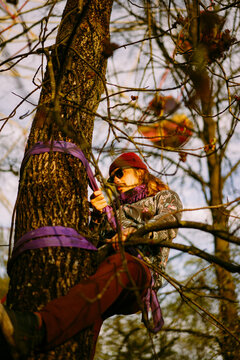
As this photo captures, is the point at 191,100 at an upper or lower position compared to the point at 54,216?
upper

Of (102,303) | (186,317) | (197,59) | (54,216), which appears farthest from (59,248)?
(186,317)

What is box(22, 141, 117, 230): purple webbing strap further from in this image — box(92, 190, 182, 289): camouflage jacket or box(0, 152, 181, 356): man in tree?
box(92, 190, 182, 289): camouflage jacket

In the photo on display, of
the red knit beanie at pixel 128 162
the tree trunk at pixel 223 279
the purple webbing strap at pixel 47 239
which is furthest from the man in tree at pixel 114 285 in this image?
the tree trunk at pixel 223 279

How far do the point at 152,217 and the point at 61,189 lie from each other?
577 millimetres

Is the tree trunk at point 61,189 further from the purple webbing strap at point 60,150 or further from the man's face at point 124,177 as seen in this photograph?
Result: the man's face at point 124,177

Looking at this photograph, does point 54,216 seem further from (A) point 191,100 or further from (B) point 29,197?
(A) point 191,100

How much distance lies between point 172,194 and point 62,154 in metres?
0.67

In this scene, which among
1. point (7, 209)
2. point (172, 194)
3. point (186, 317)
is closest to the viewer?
point (172, 194)

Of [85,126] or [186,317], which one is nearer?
[85,126]

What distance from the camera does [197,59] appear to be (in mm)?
1870

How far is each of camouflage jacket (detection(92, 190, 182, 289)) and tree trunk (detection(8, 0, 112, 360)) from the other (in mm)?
355

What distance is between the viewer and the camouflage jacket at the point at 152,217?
2025 millimetres

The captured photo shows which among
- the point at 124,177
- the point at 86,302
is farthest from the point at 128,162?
the point at 86,302

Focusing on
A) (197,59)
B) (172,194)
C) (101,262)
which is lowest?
(101,262)
